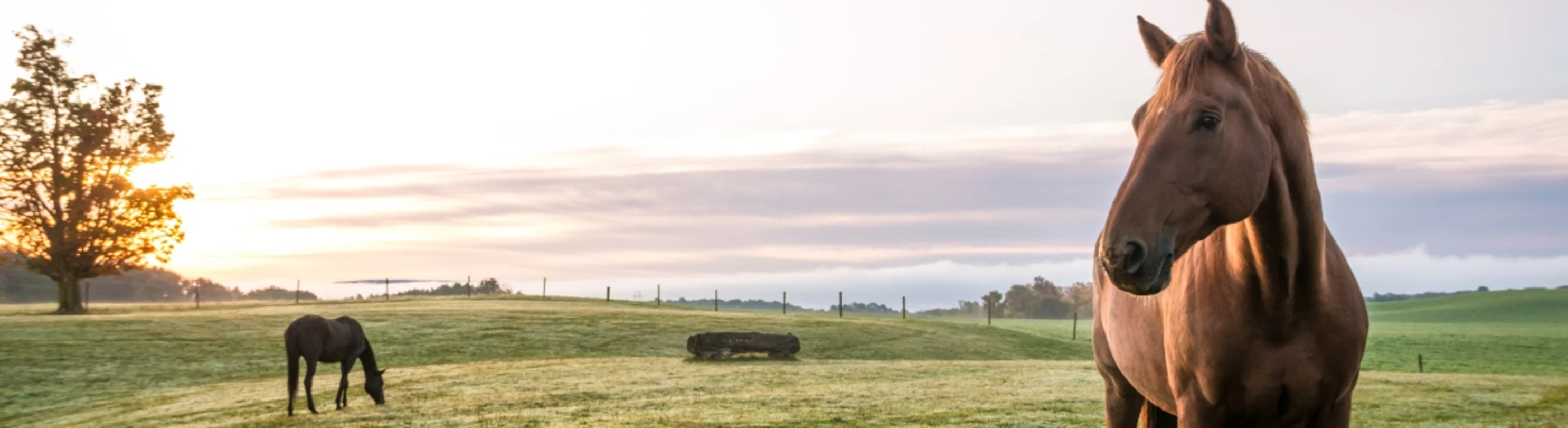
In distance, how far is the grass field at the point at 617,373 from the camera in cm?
1495

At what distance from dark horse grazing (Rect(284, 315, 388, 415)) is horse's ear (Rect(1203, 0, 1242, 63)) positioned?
17204mm

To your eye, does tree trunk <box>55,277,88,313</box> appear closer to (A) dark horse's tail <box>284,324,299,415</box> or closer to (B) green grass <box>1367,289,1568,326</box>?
(A) dark horse's tail <box>284,324,299,415</box>

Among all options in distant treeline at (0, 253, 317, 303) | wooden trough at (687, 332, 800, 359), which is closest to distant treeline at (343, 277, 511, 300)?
distant treeline at (0, 253, 317, 303)

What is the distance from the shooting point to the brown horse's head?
2.91 meters

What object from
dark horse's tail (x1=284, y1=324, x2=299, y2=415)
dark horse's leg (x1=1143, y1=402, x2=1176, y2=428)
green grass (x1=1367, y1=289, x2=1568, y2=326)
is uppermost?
dark horse's leg (x1=1143, y1=402, x2=1176, y2=428)

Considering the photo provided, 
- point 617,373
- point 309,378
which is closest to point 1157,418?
point 309,378

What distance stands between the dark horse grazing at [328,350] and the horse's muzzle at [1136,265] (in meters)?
17.2

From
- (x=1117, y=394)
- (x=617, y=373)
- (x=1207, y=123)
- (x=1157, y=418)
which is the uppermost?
(x=1207, y=123)

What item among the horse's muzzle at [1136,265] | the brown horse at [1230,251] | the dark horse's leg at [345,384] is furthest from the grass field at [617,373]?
the horse's muzzle at [1136,265]

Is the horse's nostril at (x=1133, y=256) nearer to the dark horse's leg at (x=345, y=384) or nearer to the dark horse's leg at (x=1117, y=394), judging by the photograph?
the dark horse's leg at (x=1117, y=394)

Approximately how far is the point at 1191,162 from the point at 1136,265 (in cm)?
45

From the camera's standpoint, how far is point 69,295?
4638cm

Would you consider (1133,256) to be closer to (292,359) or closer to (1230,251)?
(1230,251)

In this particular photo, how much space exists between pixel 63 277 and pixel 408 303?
50.7ft
